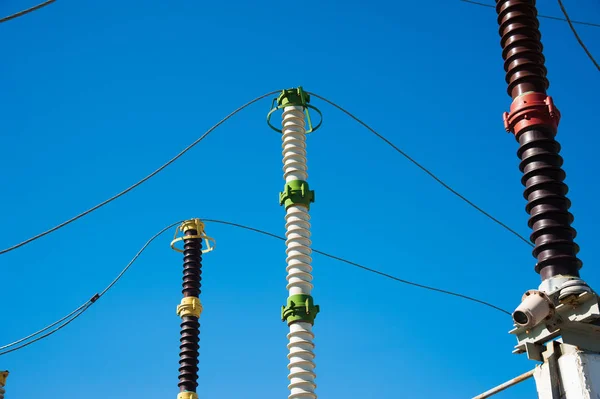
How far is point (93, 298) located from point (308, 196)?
9.60 meters

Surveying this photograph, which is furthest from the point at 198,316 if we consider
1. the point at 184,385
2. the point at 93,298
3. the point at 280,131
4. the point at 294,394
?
the point at 294,394

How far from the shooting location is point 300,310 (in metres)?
13.1

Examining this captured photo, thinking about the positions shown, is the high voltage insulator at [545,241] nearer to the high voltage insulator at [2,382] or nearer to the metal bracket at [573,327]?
the metal bracket at [573,327]

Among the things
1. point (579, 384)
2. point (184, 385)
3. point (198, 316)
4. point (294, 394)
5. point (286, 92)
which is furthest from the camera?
point (198, 316)

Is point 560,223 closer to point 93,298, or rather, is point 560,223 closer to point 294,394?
point 294,394

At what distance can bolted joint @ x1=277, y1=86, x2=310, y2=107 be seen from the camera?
15586 mm

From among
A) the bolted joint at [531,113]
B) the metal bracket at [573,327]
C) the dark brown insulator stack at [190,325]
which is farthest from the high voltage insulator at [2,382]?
the metal bracket at [573,327]

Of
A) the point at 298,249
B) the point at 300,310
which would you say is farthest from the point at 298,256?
the point at 300,310

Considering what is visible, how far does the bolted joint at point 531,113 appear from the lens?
9312mm

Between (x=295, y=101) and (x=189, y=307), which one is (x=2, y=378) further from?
(x=295, y=101)

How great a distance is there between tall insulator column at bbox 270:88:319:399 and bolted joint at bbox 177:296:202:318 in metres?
6.60

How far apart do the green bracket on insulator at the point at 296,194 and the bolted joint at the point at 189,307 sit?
6558mm

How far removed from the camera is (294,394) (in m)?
12.3

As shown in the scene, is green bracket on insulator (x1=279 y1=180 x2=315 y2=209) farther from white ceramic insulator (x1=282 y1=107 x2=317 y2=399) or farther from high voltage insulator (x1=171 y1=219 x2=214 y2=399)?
high voltage insulator (x1=171 y1=219 x2=214 y2=399)
